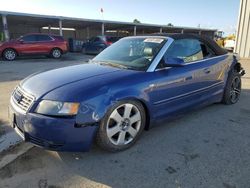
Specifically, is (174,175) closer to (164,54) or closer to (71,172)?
(71,172)

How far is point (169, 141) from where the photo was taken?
11.3 feet

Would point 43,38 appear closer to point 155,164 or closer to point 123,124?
point 123,124

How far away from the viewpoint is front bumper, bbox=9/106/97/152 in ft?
8.64

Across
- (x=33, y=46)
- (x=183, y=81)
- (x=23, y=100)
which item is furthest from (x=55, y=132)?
(x=33, y=46)

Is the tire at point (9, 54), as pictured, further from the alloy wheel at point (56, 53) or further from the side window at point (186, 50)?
the side window at point (186, 50)

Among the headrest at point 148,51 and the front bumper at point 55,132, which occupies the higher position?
the headrest at point 148,51

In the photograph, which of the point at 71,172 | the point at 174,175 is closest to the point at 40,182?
the point at 71,172

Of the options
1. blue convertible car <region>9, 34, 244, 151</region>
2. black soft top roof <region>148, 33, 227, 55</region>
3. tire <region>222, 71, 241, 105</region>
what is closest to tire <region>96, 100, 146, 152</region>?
blue convertible car <region>9, 34, 244, 151</region>

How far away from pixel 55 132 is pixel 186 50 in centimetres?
247

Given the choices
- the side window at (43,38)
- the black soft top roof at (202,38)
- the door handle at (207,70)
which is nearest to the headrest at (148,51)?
the black soft top roof at (202,38)

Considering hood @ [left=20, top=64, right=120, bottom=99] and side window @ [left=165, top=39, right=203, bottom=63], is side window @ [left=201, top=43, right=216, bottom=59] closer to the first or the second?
side window @ [left=165, top=39, right=203, bottom=63]

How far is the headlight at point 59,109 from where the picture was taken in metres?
2.65

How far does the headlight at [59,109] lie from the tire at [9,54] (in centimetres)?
1325

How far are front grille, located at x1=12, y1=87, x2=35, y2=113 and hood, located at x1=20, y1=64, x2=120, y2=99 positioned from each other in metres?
0.05
